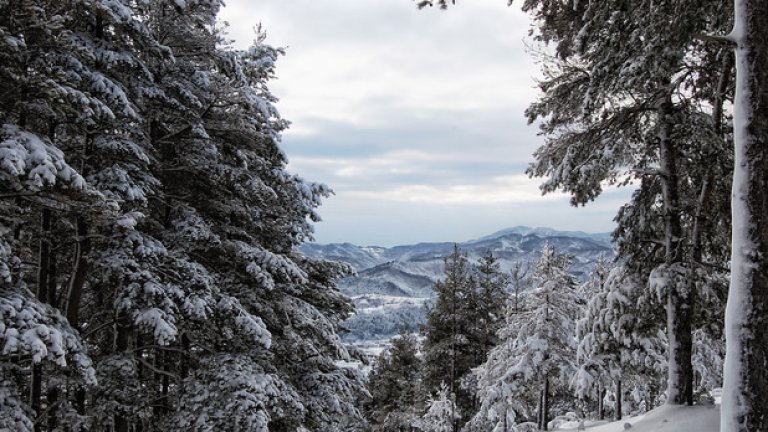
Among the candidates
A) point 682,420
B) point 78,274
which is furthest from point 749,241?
point 78,274

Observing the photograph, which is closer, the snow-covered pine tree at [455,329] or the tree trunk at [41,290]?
the tree trunk at [41,290]

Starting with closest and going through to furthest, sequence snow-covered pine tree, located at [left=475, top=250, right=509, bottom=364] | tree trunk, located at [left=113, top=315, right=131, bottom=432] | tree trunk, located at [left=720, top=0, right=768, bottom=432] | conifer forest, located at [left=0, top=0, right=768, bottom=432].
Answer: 1. tree trunk, located at [left=720, top=0, right=768, bottom=432]
2. conifer forest, located at [left=0, top=0, right=768, bottom=432]
3. tree trunk, located at [left=113, top=315, right=131, bottom=432]
4. snow-covered pine tree, located at [left=475, top=250, right=509, bottom=364]

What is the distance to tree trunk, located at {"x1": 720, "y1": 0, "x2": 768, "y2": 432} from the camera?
17.7 ft

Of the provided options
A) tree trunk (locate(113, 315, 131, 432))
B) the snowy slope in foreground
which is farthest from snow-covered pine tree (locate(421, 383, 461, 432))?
tree trunk (locate(113, 315, 131, 432))

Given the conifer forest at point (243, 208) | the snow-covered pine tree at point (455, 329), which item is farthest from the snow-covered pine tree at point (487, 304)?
the conifer forest at point (243, 208)

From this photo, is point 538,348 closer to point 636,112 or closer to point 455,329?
point 455,329

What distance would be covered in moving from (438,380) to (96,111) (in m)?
23.5

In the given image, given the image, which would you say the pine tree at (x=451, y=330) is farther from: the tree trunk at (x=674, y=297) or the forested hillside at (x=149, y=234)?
the tree trunk at (x=674, y=297)

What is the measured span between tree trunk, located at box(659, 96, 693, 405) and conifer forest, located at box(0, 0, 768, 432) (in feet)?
0.12

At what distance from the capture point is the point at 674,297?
8523 mm

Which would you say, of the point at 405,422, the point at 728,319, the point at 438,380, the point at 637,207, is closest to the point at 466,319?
the point at 438,380

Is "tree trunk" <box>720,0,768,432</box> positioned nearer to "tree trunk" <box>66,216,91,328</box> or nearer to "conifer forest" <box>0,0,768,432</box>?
"conifer forest" <box>0,0,768,432</box>

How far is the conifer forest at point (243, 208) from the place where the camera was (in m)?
5.91

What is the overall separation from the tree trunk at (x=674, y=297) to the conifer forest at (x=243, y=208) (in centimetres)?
4
